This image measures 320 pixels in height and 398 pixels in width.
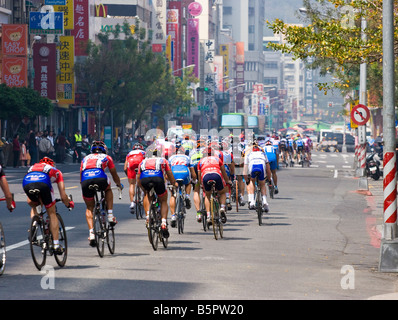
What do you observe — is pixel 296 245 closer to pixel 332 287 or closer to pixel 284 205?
pixel 332 287

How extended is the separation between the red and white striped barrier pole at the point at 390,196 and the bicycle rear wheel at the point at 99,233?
13.1ft

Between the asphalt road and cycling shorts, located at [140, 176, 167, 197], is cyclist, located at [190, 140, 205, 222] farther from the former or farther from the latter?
cycling shorts, located at [140, 176, 167, 197]

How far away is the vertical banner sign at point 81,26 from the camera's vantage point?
234 ft

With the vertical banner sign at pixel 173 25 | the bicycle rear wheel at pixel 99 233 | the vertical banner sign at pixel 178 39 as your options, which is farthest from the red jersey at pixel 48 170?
the vertical banner sign at pixel 173 25

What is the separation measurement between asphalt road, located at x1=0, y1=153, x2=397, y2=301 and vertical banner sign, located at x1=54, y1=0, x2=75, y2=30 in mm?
42291

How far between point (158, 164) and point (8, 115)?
118ft

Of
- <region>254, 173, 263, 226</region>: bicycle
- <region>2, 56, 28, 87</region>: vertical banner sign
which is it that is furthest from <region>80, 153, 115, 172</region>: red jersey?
<region>2, 56, 28, 87</region>: vertical banner sign

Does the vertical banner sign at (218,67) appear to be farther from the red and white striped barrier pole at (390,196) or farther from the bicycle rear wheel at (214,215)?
the red and white striped barrier pole at (390,196)

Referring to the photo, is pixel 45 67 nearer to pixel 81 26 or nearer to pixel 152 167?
pixel 81 26

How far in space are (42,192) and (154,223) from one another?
3.00m

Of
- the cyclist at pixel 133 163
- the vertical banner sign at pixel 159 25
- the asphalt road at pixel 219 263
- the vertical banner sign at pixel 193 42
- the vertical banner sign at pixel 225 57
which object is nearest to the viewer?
the asphalt road at pixel 219 263

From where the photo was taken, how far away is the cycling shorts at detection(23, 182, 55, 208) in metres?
13.4

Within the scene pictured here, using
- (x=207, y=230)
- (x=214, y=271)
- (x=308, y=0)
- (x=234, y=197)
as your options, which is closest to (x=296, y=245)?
(x=207, y=230)
